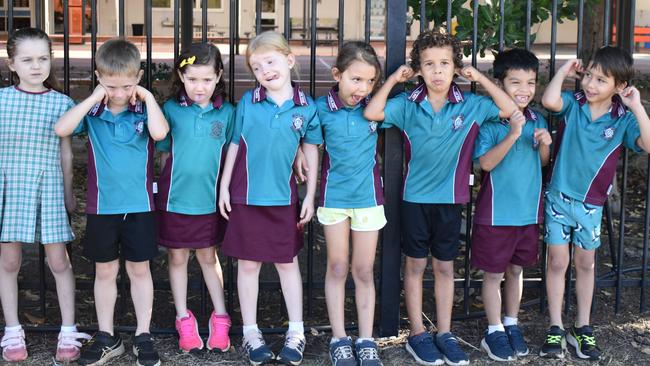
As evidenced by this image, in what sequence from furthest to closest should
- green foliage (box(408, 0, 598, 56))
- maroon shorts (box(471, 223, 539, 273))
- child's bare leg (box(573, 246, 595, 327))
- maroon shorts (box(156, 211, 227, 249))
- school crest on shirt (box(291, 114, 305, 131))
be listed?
green foliage (box(408, 0, 598, 56))
child's bare leg (box(573, 246, 595, 327))
maroon shorts (box(471, 223, 539, 273))
maroon shorts (box(156, 211, 227, 249))
school crest on shirt (box(291, 114, 305, 131))

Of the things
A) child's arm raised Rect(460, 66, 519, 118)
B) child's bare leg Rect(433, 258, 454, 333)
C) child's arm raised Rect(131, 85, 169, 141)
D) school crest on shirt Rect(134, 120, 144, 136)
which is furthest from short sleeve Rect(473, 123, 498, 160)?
school crest on shirt Rect(134, 120, 144, 136)

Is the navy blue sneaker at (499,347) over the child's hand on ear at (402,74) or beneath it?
beneath

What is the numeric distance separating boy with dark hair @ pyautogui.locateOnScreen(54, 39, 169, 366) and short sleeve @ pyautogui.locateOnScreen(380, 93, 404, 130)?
100 cm

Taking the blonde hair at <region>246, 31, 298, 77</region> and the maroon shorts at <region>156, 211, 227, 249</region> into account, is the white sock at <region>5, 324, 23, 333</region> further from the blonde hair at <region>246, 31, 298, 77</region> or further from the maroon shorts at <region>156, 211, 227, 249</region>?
the blonde hair at <region>246, 31, 298, 77</region>

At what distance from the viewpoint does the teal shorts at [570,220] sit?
383cm

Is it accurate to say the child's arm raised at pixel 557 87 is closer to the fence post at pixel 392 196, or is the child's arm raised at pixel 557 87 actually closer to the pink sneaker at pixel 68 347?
the fence post at pixel 392 196

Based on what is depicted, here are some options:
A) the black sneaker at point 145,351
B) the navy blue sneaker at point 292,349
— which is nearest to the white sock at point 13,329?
the black sneaker at point 145,351

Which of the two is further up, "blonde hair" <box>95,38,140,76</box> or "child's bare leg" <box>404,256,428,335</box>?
"blonde hair" <box>95,38,140,76</box>

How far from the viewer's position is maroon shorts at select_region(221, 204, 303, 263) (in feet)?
12.0

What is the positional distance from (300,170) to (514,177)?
3.27 ft

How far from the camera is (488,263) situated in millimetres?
3834

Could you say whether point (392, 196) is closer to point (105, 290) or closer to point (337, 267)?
point (337, 267)

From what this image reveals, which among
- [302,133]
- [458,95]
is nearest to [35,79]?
[302,133]

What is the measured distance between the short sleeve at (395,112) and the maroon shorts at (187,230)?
0.91 meters
